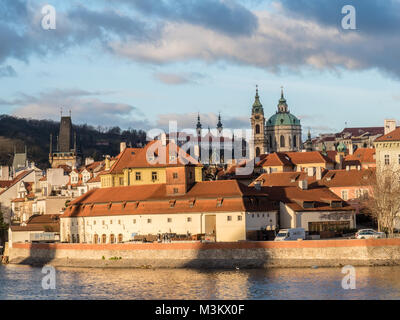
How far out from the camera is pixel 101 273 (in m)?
82.8

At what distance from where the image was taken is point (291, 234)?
84750 mm

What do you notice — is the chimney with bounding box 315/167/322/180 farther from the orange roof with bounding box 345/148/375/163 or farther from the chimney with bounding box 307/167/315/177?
the orange roof with bounding box 345/148/375/163

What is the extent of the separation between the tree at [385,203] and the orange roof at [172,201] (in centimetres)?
1022

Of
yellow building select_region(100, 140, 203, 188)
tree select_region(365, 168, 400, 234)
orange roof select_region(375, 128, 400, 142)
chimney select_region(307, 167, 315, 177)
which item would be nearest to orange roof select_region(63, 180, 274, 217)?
yellow building select_region(100, 140, 203, 188)

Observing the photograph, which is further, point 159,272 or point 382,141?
point 382,141

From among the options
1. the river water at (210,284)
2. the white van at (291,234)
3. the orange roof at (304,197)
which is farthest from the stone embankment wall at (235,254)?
the orange roof at (304,197)

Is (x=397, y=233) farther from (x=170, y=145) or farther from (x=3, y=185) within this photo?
(x=3, y=185)

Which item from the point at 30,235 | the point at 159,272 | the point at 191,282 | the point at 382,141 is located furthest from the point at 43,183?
the point at 191,282

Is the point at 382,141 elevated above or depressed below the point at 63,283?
above

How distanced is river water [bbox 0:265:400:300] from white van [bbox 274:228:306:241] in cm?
677

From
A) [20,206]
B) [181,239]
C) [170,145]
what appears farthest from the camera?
[20,206]

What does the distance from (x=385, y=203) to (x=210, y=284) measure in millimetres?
28428

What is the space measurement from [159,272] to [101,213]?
21.6 meters

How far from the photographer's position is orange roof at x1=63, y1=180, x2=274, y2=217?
91812 millimetres
